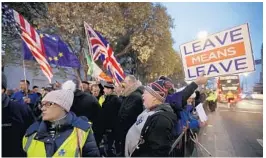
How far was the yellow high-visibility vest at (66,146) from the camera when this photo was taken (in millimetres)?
2033

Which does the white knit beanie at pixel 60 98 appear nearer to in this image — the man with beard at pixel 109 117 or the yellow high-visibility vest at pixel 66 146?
the yellow high-visibility vest at pixel 66 146

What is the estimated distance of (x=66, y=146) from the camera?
80.5 inches

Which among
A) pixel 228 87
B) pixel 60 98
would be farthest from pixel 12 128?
pixel 228 87

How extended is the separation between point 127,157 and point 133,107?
52.2 inches

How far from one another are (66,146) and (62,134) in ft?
0.32

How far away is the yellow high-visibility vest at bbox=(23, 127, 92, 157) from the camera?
2033 mm

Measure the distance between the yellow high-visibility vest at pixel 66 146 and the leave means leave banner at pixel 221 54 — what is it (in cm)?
170

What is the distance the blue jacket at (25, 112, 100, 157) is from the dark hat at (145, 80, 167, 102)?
68cm

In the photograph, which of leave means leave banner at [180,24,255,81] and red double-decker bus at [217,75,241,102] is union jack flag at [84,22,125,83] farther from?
red double-decker bus at [217,75,241,102]

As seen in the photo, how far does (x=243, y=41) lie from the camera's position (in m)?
3.00

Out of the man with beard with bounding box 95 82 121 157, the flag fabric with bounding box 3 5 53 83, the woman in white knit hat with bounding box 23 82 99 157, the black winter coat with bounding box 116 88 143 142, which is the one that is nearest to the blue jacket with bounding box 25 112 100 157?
the woman in white knit hat with bounding box 23 82 99 157

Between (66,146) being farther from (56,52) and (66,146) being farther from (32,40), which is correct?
(56,52)

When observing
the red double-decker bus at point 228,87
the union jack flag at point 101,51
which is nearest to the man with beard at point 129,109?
the union jack flag at point 101,51

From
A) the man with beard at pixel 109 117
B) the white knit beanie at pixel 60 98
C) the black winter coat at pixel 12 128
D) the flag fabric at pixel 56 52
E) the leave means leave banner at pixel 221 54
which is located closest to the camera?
the white knit beanie at pixel 60 98
